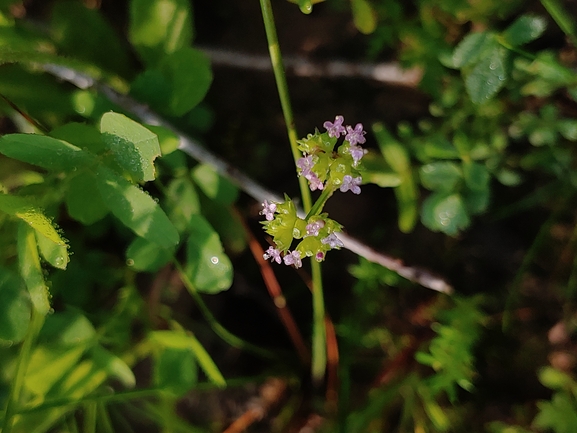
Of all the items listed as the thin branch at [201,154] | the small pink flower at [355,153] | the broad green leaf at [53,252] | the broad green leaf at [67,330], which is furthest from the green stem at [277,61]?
the broad green leaf at [67,330]

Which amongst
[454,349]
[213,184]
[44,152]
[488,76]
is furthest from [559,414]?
[44,152]

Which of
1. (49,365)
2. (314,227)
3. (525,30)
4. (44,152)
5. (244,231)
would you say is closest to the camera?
(314,227)

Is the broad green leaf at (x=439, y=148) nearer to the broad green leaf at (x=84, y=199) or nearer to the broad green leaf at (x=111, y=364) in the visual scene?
the broad green leaf at (x=84, y=199)

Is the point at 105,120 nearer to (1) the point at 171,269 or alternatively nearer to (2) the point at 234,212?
(2) the point at 234,212

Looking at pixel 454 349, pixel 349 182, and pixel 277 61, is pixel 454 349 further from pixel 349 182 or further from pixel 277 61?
pixel 277 61

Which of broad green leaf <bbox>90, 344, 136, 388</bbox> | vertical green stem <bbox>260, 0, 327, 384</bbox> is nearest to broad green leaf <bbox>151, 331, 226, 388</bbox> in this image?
broad green leaf <bbox>90, 344, 136, 388</bbox>

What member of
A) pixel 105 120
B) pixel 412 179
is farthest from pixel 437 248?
pixel 105 120
